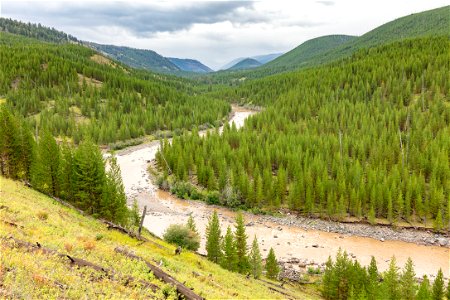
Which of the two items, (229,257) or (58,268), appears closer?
(58,268)

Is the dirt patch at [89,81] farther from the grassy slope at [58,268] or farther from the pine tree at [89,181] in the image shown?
the grassy slope at [58,268]

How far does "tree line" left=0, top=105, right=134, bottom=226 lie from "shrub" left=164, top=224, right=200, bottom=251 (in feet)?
21.7

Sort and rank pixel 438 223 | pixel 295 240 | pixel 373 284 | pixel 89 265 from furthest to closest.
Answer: pixel 438 223 < pixel 295 240 < pixel 373 284 < pixel 89 265

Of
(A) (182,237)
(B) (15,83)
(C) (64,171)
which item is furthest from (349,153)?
(B) (15,83)

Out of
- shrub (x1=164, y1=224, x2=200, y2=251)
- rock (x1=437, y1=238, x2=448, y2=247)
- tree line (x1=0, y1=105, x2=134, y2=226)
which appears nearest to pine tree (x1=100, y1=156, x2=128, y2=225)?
tree line (x1=0, y1=105, x2=134, y2=226)

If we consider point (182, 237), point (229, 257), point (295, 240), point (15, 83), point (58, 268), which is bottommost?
point (295, 240)

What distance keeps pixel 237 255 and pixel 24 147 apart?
3595 centimetres

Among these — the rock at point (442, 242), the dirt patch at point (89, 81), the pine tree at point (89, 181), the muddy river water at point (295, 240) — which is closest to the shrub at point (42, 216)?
the pine tree at point (89, 181)

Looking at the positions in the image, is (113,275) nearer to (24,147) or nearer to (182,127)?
(24,147)

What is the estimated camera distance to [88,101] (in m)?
146

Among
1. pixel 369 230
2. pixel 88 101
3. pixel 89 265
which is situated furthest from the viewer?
pixel 88 101

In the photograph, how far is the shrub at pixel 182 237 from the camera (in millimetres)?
42156

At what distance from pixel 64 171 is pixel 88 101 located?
4299 inches

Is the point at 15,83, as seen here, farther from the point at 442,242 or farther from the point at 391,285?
the point at 442,242
